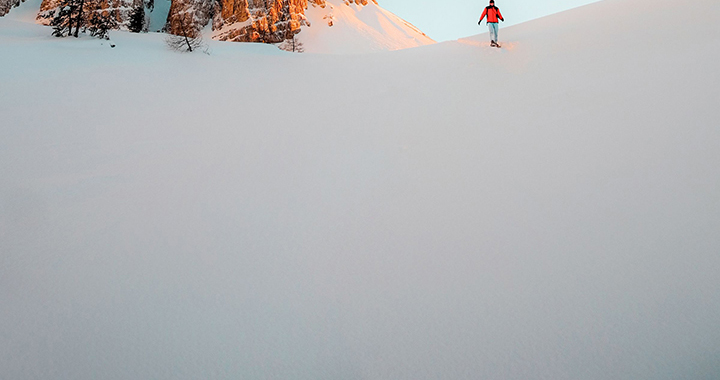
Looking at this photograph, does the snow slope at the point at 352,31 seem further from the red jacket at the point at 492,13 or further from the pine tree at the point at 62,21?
the red jacket at the point at 492,13

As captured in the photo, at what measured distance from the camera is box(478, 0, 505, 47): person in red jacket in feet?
32.3

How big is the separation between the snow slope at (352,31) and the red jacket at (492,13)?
1808 inches

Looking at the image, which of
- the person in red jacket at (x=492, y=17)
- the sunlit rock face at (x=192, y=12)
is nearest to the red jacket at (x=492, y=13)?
the person in red jacket at (x=492, y=17)

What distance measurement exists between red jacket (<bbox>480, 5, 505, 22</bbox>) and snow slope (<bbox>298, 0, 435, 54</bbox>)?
45.9 meters

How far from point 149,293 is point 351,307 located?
6.46 feet

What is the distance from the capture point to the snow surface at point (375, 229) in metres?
2.69

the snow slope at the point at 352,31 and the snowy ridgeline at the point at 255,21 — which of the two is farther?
the snow slope at the point at 352,31

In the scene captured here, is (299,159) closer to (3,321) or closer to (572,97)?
(3,321)

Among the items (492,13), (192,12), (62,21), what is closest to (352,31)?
(192,12)

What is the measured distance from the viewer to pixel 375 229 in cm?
396

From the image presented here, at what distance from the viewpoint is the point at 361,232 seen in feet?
12.9

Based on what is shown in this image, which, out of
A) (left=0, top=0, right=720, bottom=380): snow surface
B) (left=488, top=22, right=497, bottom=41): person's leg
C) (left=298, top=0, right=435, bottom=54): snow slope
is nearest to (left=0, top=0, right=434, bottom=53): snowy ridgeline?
(left=298, top=0, right=435, bottom=54): snow slope

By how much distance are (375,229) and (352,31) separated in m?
65.2

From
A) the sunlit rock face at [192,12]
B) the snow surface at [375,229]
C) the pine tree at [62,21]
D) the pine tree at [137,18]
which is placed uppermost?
the sunlit rock face at [192,12]
